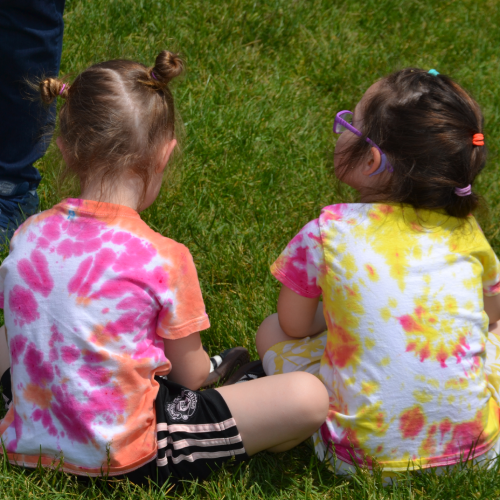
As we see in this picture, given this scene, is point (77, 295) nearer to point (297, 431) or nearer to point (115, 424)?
point (115, 424)

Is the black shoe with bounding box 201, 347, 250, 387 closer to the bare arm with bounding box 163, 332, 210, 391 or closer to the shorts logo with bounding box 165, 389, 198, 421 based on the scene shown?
the bare arm with bounding box 163, 332, 210, 391

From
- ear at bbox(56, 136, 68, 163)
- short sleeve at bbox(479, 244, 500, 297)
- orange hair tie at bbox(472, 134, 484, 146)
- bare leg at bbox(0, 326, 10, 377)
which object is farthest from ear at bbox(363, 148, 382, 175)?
bare leg at bbox(0, 326, 10, 377)

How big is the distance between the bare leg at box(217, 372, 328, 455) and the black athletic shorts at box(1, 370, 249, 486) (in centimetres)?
4

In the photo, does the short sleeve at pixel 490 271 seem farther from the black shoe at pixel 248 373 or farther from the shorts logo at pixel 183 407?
the shorts logo at pixel 183 407

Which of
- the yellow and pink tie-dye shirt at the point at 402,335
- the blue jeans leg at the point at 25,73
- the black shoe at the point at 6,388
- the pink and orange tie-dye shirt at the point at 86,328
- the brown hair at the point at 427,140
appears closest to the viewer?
the pink and orange tie-dye shirt at the point at 86,328

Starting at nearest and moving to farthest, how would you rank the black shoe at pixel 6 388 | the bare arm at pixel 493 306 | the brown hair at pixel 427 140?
1. the brown hair at pixel 427 140
2. the black shoe at pixel 6 388
3. the bare arm at pixel 493 306

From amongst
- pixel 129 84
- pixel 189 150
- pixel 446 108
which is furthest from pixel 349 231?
pixel 189 150

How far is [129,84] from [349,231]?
792mm

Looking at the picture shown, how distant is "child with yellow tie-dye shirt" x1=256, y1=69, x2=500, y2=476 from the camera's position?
5.93ft

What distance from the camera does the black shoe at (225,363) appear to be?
7.59 feet

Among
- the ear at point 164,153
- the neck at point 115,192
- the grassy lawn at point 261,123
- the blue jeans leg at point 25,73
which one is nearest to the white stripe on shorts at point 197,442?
the grassy lawn at point 261,123

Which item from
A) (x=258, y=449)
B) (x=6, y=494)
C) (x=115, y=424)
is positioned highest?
(x=115, y=424)

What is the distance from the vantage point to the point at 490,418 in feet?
6.41

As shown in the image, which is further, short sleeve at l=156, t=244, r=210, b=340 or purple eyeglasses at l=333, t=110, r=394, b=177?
purple eyeglasses at l=333, t=110, r=394, b=177
